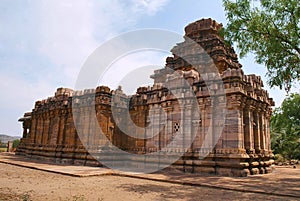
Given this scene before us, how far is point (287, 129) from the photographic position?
3048 centimetres

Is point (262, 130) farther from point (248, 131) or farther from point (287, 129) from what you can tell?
point (287, 129)

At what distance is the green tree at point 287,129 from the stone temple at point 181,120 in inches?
573

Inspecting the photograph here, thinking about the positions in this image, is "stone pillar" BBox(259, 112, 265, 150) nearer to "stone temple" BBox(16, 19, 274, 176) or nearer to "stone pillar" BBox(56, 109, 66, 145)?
"stone temple" BBox(16, 19, 274, 176)

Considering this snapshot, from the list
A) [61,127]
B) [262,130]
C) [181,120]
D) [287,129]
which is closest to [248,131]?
[262,130]

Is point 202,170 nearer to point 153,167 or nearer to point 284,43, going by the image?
point 153,167

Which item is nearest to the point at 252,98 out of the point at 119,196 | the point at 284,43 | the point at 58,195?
the point at 284,43

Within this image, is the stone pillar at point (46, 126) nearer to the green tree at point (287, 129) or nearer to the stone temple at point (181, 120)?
the stone temple at point (181, 120)

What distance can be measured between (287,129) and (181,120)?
24.1 m

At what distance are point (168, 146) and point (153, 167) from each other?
1.33 metres

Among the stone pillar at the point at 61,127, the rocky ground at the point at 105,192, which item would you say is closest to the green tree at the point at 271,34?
the rocky ground at the point at 105,192

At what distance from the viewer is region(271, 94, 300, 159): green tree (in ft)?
85.3

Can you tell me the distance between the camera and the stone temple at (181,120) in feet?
35.8

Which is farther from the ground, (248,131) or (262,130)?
(262,130)

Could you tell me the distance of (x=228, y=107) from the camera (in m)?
10.9
